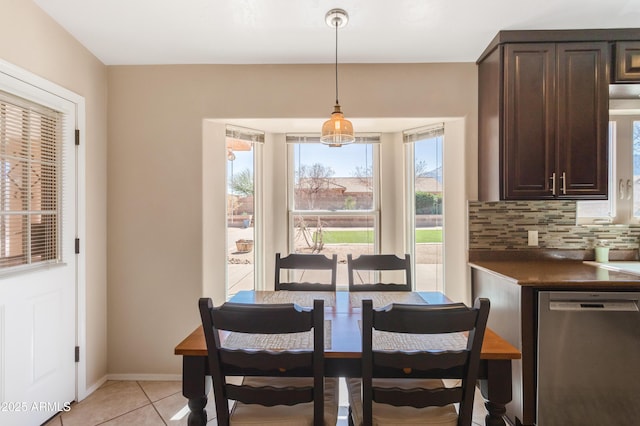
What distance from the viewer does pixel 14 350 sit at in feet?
5.85

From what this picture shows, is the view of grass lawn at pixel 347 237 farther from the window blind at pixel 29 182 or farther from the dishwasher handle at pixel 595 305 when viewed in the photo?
the window blind at pixel 29 182

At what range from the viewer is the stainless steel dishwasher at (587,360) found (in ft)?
5.98

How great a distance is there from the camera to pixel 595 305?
5.95ft

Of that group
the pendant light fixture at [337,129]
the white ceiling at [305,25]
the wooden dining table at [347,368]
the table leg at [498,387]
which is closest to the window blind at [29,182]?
the white ceiling at [305,25]

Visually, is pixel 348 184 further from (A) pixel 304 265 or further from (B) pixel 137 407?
(B) pixel 137 407

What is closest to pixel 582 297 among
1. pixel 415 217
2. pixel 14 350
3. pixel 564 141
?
pixel 564 141

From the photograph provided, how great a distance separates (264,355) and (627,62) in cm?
293

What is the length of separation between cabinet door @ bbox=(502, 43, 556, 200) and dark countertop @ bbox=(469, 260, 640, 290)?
494 millimetres

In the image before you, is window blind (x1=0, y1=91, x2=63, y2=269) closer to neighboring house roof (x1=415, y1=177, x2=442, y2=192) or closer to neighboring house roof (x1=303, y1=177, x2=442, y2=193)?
neighboring house roof (x1=303, y1=177, x2=442, y2=193)

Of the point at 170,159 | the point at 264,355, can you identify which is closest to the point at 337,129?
the point at 264,355

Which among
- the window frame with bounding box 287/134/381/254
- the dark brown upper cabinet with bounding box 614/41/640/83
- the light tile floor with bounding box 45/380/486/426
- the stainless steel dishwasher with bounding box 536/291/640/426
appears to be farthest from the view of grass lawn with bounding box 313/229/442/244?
the dark brown upper cabinet with bounding box 614/41/640/83

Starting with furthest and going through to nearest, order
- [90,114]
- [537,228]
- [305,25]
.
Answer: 1. [537,228]
2. [90,114]
3. [305,25]

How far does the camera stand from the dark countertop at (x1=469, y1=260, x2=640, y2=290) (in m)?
1.81

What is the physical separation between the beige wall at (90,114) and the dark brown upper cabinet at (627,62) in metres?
3.70
